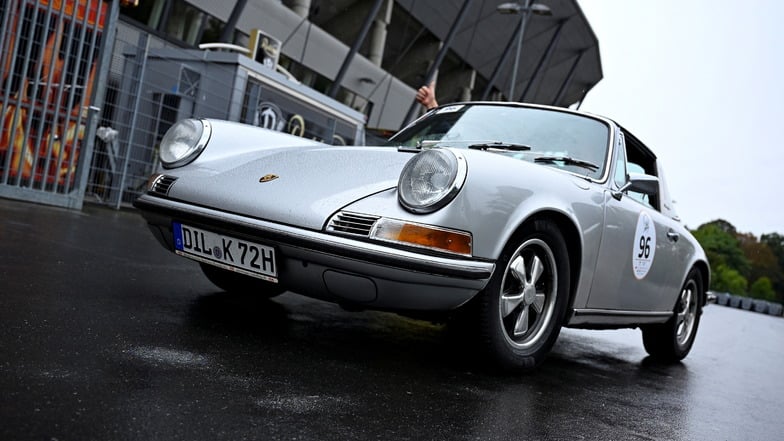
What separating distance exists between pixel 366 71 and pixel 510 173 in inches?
865

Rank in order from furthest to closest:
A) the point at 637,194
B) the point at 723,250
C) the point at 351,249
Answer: the point at 723,250 → the point at 637,194 → the point at 351,249

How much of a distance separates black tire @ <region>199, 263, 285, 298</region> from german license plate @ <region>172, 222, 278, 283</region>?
0.82 meters

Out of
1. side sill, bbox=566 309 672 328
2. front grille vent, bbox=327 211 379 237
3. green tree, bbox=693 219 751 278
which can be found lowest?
side sill, bbox=566 309 672 328

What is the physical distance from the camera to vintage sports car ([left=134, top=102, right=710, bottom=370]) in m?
2.83

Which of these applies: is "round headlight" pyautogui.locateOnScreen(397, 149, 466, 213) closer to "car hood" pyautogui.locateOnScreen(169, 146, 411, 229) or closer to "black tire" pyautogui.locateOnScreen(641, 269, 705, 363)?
"car hood" pyautogui.locateOnScreen(169, 146, 411, 229)

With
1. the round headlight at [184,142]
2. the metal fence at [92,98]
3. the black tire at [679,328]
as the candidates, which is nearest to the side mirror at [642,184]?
the black tire at [679,328]

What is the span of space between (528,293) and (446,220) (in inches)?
26.7

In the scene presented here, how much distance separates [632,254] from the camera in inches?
157

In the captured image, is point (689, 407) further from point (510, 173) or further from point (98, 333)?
point (98, 333)

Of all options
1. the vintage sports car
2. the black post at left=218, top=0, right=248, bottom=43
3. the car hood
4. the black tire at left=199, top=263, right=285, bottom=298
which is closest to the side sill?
the vintage sports car

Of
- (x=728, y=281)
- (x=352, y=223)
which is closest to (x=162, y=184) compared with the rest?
(x=352, y=223)

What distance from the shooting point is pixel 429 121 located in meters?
4.49

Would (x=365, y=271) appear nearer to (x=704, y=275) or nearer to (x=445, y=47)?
(x=704, y=275)

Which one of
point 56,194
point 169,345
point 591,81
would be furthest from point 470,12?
point 169,345
